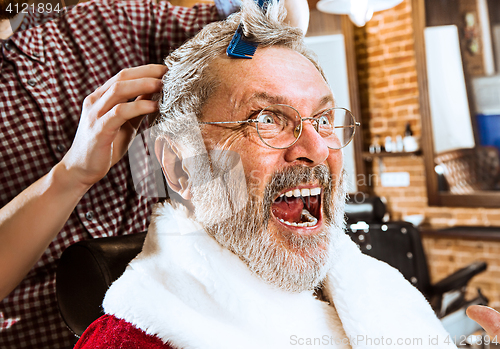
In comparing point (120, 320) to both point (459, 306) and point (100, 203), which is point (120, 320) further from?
point (459, 306)

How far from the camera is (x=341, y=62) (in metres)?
0.78

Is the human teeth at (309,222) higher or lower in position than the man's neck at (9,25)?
lower

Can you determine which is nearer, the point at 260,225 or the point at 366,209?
the point at 260,225

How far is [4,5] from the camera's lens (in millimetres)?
743

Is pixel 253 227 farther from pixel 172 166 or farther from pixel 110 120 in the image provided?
pixel 110 120

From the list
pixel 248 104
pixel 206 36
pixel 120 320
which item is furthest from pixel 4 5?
pixel 120 320

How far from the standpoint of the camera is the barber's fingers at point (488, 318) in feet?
2.15

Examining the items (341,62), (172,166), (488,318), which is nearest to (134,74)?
(172,166)

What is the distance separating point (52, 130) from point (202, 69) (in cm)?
32

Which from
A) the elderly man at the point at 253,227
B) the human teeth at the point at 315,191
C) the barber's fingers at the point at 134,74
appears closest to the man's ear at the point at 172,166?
the elderly man at the point at 253,227

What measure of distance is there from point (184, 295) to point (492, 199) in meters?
2.91

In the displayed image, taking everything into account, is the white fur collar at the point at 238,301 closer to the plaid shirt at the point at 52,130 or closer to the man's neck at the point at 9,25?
the plaid shirt at the point at 52,130

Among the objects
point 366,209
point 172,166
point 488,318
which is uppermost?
point 172,166

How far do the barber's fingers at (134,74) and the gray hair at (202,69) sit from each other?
0.02 m
